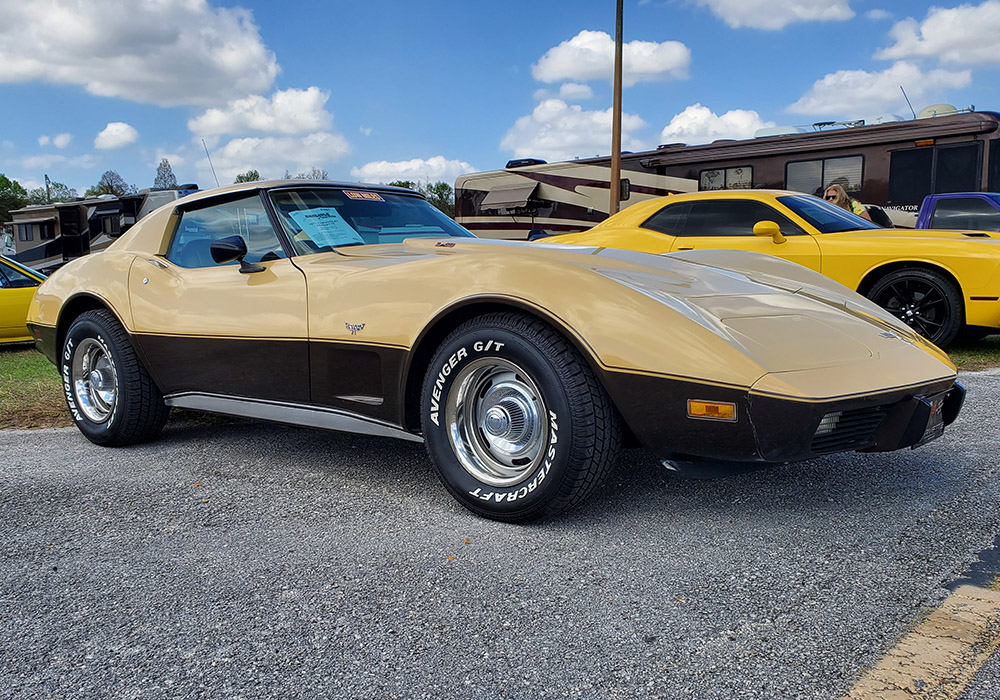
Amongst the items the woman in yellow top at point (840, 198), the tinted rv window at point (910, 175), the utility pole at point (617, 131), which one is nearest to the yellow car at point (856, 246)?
the woman in yellow top at point (840, 198)

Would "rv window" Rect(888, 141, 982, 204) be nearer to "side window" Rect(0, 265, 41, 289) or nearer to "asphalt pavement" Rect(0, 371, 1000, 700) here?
"asphalt pavement" Rect(0, 371, 1000, 700)

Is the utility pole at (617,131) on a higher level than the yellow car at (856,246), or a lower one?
higher

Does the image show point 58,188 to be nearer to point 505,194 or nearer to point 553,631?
point 505,194

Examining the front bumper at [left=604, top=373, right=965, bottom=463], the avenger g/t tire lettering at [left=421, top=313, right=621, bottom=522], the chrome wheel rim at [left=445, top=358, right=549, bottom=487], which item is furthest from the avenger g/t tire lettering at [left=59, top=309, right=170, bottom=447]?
the front bumper at [left=604, top=373, right=965, bottom=463]

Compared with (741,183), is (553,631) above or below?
below

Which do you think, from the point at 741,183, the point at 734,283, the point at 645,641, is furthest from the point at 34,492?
the point at 741,183

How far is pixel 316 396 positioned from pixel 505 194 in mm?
12211

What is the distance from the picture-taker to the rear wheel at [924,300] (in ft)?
22.1

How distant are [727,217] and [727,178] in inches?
224

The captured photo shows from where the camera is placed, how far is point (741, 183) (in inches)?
500

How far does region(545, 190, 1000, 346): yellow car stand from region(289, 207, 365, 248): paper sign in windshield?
146 inches

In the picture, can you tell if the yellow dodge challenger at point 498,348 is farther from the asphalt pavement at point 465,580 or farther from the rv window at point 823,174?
the rv window at point 823,174

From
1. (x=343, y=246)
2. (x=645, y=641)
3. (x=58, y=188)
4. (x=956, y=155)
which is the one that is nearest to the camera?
(x=645, y=641)

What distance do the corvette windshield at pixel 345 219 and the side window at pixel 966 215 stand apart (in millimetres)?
7725
